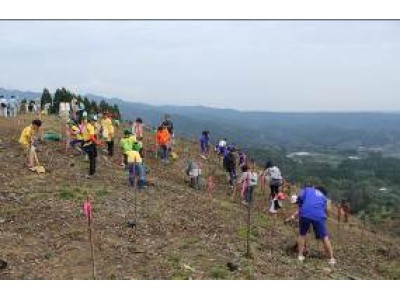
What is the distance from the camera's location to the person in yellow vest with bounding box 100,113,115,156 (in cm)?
2273

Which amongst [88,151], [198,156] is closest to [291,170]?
[198,156]

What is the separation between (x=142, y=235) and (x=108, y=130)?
9395mm

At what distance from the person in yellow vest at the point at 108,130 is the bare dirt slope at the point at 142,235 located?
96 cm

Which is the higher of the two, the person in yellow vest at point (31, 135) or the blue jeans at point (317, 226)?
the person in yellow vest at point (31, 135)

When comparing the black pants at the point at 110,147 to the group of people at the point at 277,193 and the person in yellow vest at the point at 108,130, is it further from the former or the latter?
the group of people at the point at 277,193

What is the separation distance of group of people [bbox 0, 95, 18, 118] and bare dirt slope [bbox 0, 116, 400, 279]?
30.2ft

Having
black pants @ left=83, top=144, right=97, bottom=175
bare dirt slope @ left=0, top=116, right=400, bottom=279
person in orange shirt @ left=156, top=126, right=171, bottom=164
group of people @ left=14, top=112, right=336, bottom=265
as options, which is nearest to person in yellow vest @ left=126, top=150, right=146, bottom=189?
group of people @ left=14, top=112, right=336, bottom=265

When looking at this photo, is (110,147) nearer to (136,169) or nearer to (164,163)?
(164,163)

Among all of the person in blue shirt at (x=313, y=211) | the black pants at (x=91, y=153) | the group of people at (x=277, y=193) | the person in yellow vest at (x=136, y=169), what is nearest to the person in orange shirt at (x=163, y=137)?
the group of people at (x=277, y=193)

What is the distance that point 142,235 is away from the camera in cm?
1445

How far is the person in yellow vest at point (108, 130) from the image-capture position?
2273cm

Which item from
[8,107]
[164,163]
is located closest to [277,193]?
[164,163]

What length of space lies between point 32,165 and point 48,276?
29.5 feet

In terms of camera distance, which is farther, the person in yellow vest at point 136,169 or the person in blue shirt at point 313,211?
the person in yellow vest at point 136,169
